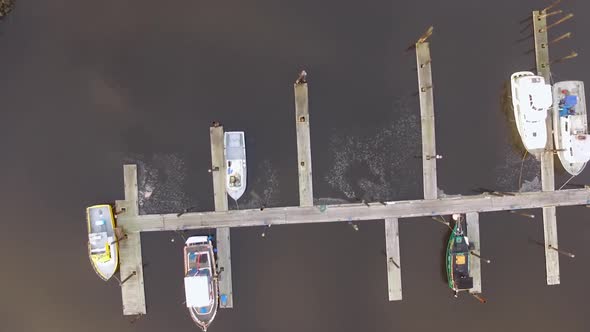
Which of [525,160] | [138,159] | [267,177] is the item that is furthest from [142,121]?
[525,160]

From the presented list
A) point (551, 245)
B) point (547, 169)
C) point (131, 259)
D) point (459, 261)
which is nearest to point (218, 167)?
point (131, 259)

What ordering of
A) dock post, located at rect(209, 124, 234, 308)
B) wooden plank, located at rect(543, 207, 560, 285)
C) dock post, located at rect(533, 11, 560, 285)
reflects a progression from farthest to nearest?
wooden plank, located at rect(543, 207, 560, 285) < dock post, located at rect(533, 11, 560, 285) < dock post, located at rect(209, 124, 234, 308)

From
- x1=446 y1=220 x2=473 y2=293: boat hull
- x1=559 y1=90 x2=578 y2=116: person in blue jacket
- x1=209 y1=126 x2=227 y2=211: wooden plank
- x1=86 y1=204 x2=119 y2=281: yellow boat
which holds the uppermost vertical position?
x1=559 y1=90 x2=578 y2=116: person in blue jacket

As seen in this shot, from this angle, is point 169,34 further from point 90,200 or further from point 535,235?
point 535,235

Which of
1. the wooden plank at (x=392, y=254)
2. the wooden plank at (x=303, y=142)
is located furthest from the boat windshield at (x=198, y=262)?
the wooden plank at (x=392, y=254)

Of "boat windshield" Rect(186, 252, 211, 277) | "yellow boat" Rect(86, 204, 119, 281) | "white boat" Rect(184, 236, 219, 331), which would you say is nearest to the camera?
"white boat" Rect(184, 236, 219, 331)

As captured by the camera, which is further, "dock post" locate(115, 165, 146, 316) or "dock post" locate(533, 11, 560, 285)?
"dock post" locate(533, 11, 560, 285)

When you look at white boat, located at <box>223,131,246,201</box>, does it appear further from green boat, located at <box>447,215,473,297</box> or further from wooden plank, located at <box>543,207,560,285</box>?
wooden plank, located at <box>543,207,560,285</box>

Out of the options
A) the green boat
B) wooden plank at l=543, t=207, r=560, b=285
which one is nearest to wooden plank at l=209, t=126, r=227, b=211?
the green boat
